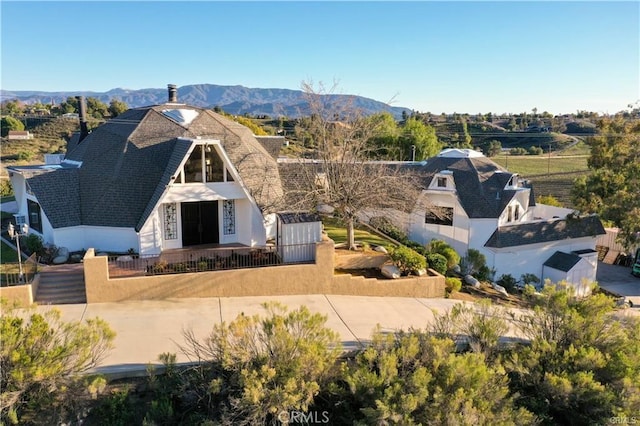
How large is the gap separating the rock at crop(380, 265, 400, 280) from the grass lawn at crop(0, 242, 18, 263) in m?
14.0

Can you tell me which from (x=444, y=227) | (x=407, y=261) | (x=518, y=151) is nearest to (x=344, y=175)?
(x=407, y=261)

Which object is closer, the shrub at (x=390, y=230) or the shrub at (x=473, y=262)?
the shrub at (x=473, y=262)

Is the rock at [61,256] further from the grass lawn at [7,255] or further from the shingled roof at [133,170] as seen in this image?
the grass lawn at [7,255]

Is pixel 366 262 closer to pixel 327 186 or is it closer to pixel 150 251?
pixel 327 186

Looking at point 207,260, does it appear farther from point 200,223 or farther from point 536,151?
point 536,151

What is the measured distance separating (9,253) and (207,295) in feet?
29.4

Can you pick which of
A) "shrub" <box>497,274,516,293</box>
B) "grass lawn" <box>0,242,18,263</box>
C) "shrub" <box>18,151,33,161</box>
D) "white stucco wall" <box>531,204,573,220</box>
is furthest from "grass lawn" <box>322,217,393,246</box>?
"shrub" <box>18,151,33,161</box>

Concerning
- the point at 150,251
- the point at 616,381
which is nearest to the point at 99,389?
the point at 150,251

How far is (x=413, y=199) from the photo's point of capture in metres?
20.2

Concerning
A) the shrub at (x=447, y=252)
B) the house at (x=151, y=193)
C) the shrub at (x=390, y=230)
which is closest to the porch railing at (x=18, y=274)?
the house at (x=151, y=193)

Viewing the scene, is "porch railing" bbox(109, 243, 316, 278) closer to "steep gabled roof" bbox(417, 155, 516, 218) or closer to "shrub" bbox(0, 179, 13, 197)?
"steep gabled roof" bbox(417, 155, 516, 218)

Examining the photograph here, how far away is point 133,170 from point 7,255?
568cm

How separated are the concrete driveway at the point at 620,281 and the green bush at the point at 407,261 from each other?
13769 mm

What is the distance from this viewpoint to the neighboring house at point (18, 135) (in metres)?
56.1
